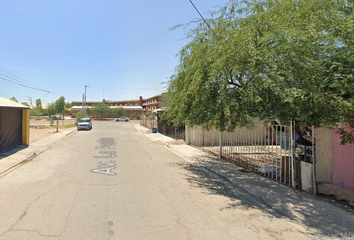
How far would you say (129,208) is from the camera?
171 inches

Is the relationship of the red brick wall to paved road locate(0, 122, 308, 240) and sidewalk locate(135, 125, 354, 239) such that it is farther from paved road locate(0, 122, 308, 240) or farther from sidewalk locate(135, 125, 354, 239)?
paved road locate(0, 122, 308, 240)

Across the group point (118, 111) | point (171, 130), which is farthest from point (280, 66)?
point (118, 111)

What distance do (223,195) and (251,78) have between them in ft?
10.2

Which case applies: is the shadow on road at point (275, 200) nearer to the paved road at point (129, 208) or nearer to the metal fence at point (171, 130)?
the paved road at point (129, 208)

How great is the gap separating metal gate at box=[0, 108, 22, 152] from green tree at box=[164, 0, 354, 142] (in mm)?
10937

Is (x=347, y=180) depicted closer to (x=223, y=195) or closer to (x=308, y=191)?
(x=308, y=191)

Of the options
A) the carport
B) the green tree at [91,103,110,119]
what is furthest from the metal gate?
the green tree at [91,103,110,119]

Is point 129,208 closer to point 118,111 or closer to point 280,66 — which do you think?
point 280,66

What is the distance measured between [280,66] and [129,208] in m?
4.54

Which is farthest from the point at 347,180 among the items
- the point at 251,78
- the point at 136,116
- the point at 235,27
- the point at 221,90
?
the point at 136,116

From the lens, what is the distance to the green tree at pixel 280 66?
13.6 feet

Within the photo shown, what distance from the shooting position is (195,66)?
250 inches

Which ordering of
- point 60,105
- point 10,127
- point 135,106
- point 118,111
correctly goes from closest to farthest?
point 10,127
point 60,105
point 118,111
point 135,106

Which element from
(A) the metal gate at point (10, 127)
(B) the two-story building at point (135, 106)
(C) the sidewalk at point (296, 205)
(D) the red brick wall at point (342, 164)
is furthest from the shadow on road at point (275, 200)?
(B) the two-story building at point (135, 106)
